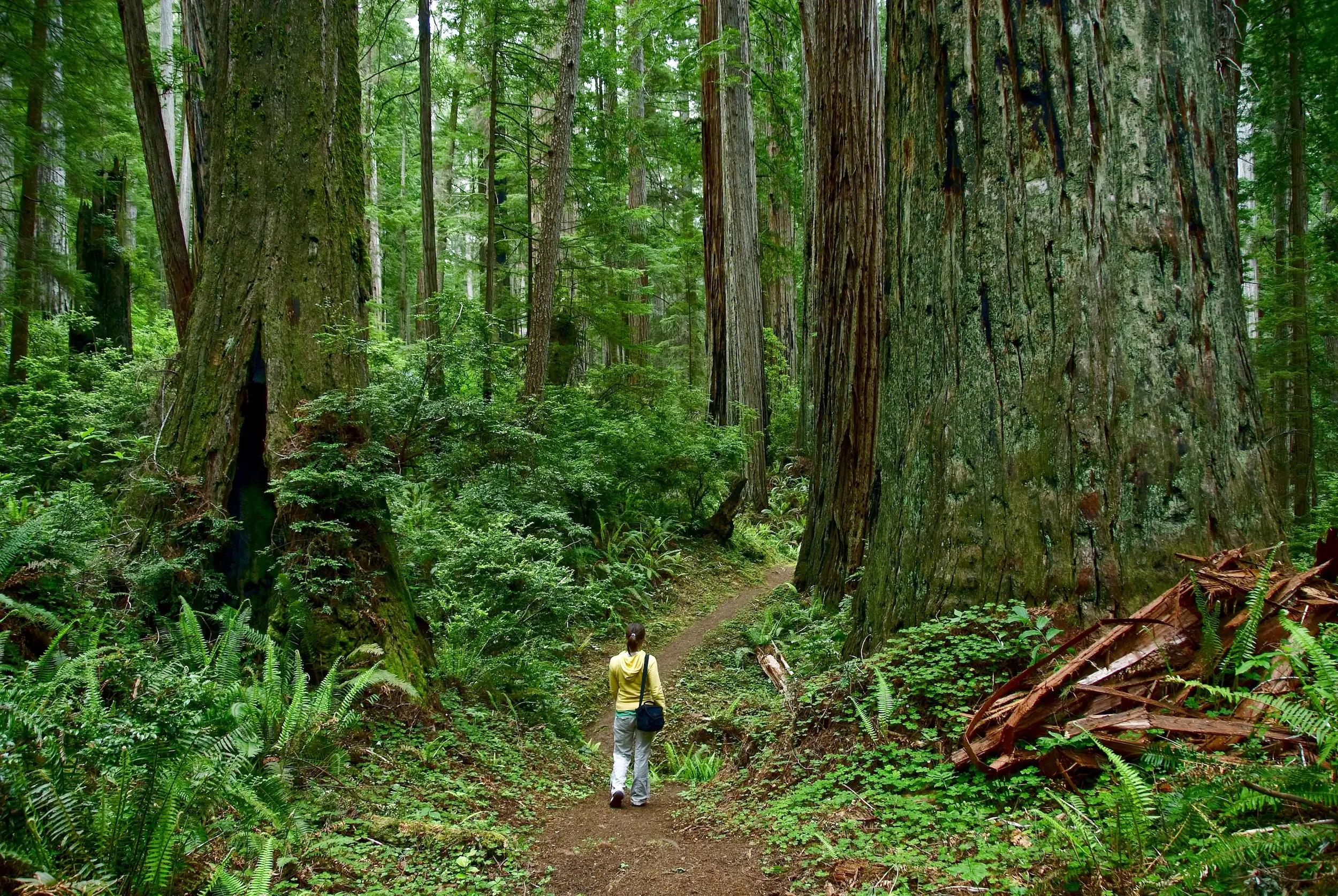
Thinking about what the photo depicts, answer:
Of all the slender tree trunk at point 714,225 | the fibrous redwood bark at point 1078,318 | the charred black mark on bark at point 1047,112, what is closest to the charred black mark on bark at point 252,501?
the fibrous redwood bark at point 1078,318

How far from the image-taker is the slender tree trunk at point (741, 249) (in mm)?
13539

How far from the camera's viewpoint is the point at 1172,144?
144 inches

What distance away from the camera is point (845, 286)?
320 inches

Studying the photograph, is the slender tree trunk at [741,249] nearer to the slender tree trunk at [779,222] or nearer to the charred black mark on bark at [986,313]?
the slender tree trunk at [779,222]

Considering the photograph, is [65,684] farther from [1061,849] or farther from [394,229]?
[394,229]

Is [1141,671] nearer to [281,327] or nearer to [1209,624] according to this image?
[1209,624]

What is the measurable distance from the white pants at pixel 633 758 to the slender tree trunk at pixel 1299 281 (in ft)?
33.7

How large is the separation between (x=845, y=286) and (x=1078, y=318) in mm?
4599

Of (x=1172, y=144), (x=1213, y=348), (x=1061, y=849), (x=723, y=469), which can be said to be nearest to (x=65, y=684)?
(x=1061, y=849)

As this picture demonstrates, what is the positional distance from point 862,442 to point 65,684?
6.26 metres

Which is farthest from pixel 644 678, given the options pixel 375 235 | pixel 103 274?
pixel 375 235

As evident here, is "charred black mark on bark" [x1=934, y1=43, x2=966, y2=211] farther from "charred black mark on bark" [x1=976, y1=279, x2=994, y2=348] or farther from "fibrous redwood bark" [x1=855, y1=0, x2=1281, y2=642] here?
"charred black mark on bark" [x1=976, y1=279, x2=994, y2=348]

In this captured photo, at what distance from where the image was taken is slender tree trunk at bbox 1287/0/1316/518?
1136 cm

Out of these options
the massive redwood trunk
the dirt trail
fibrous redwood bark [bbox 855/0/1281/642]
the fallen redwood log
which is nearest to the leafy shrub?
the massive redwood trunk
